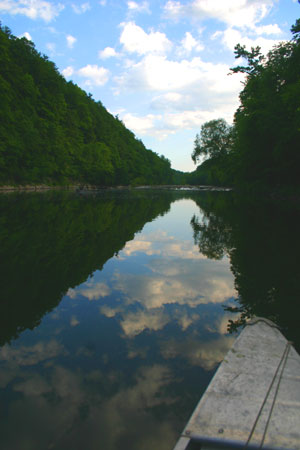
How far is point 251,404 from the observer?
2.53m

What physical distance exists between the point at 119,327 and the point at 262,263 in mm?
4748

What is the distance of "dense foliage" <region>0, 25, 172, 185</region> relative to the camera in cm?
4044

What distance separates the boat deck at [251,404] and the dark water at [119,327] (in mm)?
358

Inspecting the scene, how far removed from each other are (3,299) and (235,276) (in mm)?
4963

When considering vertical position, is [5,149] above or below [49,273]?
above

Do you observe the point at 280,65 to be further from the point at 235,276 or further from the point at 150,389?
the point at 150,389

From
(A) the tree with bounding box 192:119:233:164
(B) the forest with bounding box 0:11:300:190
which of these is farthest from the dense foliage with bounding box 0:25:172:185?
(A) the tree with bounding box 192:119:233:164

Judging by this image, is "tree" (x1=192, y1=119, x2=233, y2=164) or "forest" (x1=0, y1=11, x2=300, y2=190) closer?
"forest" (x1=0, y1=11, x2=300, y2=190)

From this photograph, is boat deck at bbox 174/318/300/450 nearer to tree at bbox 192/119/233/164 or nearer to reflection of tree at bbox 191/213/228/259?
reflection of tree at bbox 191/213/228/259

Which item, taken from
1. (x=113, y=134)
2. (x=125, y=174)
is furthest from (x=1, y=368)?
(x=113, y=134)

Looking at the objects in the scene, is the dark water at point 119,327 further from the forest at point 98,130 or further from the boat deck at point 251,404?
the forest at point 98,130

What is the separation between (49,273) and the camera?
6719mm

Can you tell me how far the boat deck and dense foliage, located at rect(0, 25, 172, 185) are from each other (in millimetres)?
38122

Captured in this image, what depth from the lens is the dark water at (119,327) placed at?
268cm
